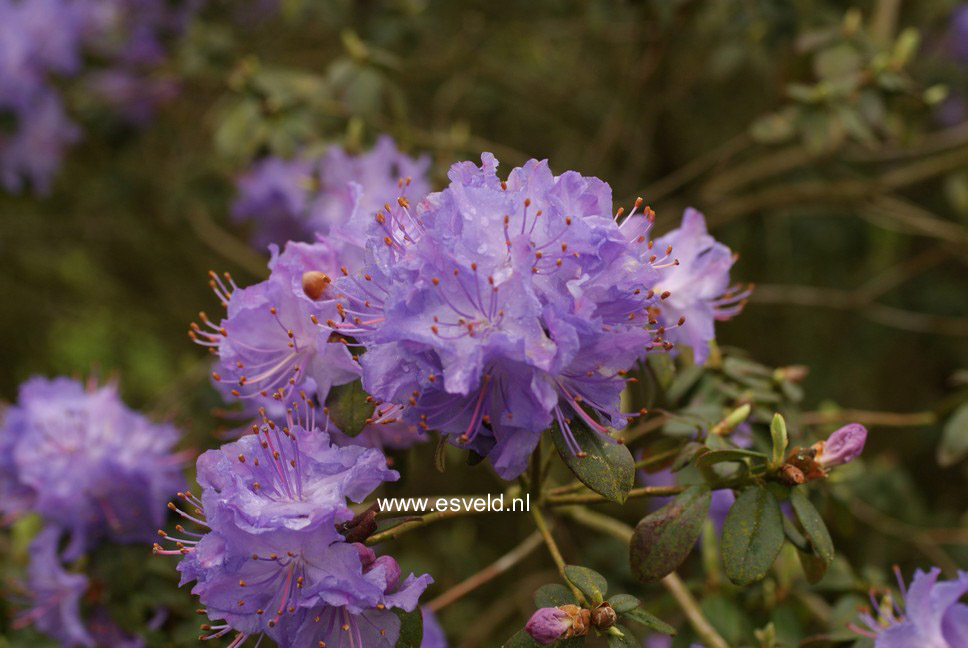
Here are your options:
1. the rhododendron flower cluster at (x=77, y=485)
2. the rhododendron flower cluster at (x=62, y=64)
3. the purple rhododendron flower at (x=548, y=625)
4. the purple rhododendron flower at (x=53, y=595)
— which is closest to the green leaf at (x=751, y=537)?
the purple rhododendron flower at (x=548, y=625)

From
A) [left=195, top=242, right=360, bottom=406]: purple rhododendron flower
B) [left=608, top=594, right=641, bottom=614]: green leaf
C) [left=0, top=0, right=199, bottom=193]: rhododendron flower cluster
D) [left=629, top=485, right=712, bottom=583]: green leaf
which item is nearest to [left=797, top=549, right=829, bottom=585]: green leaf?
[left=629, top=485, right=712, bottom=583]: green leaf

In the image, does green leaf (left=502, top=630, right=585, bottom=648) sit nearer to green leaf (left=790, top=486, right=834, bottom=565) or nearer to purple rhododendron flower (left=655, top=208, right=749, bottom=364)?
green leaf (left=790, top=486, right=834, bottom=565)

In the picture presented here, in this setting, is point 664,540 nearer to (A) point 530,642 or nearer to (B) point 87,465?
(A) point 530,642

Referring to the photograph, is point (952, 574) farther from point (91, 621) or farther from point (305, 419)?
point (91, 621)

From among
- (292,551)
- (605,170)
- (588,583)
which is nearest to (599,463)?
(588,583)

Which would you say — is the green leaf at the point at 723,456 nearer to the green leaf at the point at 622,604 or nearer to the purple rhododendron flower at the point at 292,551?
the green leaf at the point at 622,604
